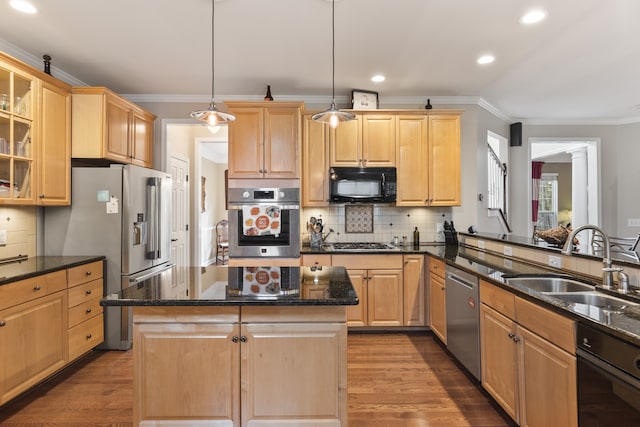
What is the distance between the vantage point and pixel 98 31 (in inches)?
105

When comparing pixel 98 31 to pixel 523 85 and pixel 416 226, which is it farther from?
pixel 523 85

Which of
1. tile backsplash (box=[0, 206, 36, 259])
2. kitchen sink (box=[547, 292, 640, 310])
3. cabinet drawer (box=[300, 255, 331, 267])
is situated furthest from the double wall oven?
kitchen sink (box=[547, 292, 640, 310])

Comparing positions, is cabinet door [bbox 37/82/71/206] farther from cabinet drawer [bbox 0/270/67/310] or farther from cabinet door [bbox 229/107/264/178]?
cabinet door [bbox 229/107/264/178]

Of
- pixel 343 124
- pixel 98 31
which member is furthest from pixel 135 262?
pixel 343 124

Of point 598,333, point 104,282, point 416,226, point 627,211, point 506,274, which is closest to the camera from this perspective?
point 598,333

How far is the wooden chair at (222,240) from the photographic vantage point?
27.0ft

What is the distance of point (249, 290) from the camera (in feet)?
5.79

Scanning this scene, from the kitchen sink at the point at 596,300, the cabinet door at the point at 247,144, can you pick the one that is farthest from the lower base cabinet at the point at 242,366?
the cabinet door at the point at 247,144

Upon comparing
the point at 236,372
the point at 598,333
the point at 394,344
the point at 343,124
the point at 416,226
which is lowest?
the point at 394,344

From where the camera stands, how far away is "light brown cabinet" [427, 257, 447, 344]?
10.3 ft

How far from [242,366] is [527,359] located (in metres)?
1.48

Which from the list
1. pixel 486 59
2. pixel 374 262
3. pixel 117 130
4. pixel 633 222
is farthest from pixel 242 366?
pixel 633 222

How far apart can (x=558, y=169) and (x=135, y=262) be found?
939 centimetres

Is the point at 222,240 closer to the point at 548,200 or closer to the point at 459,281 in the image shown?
the point at 459,281
